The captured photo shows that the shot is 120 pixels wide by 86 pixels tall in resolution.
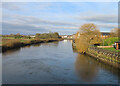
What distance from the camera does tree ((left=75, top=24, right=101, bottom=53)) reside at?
75.7ft

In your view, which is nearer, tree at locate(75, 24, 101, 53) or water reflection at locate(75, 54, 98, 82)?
water reflection at locate(75, 54, 98, 82)

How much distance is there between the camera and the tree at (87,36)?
2307cm

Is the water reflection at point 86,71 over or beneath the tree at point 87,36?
beneath

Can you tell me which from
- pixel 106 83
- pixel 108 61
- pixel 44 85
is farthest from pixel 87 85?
pixel 108 61

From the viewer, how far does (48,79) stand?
966 cm

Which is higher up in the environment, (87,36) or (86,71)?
(87,36)

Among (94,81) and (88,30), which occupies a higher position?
(88,30)

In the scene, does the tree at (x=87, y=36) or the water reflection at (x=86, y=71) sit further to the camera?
the tree at (x=87, y=36)

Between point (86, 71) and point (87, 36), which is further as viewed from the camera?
point (87, 36)

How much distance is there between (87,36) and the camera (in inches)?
1019

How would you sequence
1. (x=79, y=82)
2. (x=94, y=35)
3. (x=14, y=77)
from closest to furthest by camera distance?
1. (x=79, y=82)
2. (x=14, y=77)
3. (x=94, y=35)

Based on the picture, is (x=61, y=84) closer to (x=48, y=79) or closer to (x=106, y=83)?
(x=48, y=79)

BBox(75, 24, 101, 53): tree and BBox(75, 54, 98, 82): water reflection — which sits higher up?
BBox(75, 24, 101, 53): tree

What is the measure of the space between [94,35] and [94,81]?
18.2 meters
